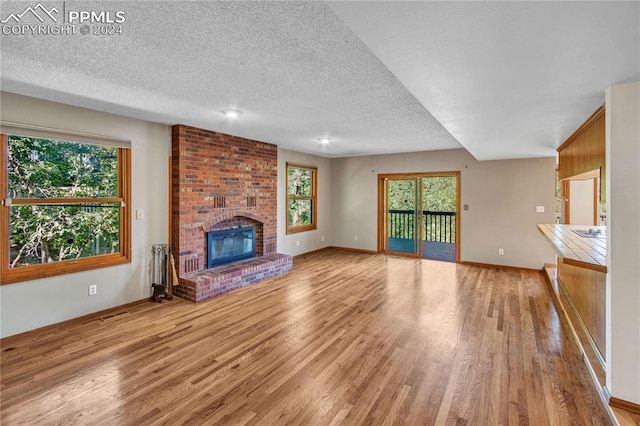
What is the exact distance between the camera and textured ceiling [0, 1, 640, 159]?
1252 millimetres

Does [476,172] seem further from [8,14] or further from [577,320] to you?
[8,14]

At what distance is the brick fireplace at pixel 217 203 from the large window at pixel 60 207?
0.66 metres

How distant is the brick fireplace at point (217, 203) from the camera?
13.5 feet

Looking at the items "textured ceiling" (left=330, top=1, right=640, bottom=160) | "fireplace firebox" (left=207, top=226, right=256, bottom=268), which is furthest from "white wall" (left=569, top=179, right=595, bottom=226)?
"fireplace firebox" (left=207, top=226, right=256, bottom=268)

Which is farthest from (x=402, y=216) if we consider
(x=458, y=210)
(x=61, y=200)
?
(x=61, y=200)

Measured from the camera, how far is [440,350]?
2.70 metres

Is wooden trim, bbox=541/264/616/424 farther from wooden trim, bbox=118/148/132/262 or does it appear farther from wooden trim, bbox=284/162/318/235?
wooden trim, bbox=118/148/132/262

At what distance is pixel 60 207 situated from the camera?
Result: 3.30 meters

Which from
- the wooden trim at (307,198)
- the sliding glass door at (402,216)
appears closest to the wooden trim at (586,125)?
the sliding glass door at (402,216)

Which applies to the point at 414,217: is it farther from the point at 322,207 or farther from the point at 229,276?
the point at 229,276

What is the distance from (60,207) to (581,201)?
25.1 feet

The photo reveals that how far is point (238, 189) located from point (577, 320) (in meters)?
4.77

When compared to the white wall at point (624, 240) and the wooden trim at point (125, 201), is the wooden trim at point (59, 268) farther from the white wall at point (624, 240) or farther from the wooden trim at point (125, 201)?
the white wall at point (624, 240)

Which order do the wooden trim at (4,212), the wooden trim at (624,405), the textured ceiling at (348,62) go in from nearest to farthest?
the textured ceiling at (348,62)
the wooden trim at (624,405)
the wooden trim at (4,212)
